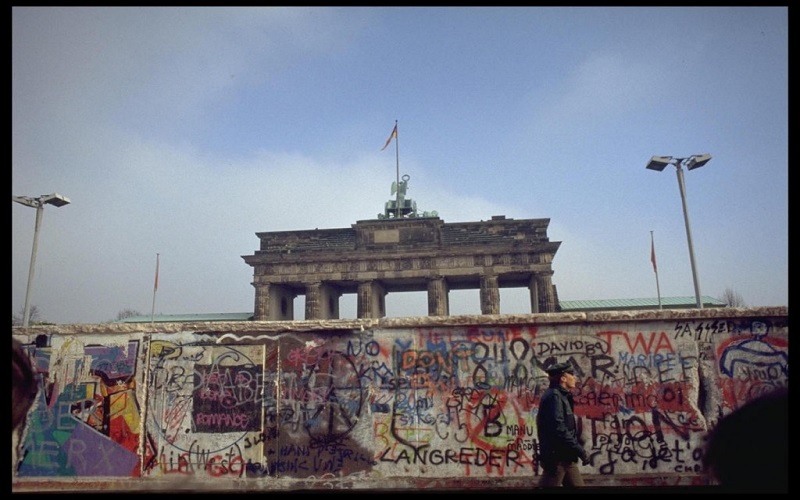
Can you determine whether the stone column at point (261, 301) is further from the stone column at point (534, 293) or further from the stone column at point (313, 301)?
the stone column at point (534, 293)

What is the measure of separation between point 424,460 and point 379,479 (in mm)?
730

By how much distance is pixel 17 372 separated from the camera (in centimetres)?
240

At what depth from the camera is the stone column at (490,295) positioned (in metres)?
35.0

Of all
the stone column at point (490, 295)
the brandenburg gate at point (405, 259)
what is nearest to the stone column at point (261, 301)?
the brandenburg gate at point (405, 259)

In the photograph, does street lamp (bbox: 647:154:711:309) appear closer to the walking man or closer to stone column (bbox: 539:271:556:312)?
the walking man

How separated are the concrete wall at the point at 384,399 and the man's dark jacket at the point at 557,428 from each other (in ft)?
2.02

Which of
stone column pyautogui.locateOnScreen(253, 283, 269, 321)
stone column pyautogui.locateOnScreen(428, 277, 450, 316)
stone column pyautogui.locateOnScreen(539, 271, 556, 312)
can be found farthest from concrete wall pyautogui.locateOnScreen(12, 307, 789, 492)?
stone column pyautogui.locateOnScreen(253, 283, 269, 321)

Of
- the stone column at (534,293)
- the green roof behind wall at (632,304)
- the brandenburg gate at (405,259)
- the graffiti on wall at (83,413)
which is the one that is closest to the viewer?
the graffiti on wall at (83,413)

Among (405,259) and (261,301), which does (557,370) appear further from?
(261,301)

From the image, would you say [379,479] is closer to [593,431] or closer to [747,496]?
[593,431]

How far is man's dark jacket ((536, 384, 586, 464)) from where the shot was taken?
6.94 m

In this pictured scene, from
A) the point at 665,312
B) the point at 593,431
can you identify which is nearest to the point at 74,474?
the point at 593,431

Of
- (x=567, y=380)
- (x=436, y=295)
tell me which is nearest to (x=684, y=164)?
(x=567, y=380)


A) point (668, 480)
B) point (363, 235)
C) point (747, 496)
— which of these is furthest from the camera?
point (363, 235)
